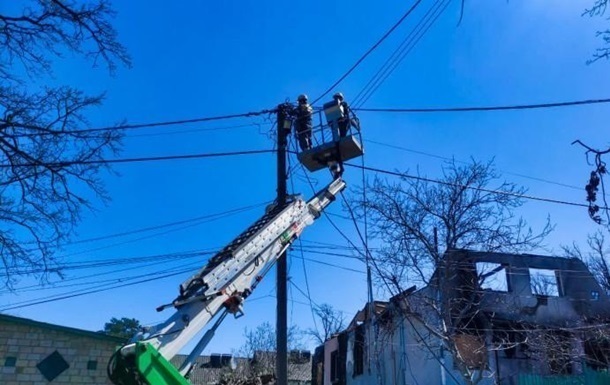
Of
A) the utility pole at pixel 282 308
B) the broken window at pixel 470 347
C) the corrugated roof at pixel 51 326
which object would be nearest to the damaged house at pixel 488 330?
the broken window at pixel 470 347

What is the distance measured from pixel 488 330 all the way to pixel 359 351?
9.50 meters

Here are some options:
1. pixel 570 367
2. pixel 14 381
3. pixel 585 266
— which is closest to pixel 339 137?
pixel 14 381

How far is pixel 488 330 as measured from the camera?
16.2 m

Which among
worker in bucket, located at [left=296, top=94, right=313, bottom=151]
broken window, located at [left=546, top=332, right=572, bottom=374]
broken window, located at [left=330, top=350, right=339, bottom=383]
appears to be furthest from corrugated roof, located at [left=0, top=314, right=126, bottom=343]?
broken window, located at [left=330, top=350, right=339, bottom=383]

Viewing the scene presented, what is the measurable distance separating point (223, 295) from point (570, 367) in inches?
749

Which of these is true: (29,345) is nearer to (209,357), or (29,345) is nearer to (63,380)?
(63,380)

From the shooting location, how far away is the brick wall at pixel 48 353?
13633 mm

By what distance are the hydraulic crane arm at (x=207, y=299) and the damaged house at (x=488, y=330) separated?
248 inches

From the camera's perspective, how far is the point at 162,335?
6.27m

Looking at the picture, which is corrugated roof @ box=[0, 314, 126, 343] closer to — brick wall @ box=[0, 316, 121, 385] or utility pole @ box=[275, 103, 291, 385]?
brick wall @ box=[0, 316, 121, 385]

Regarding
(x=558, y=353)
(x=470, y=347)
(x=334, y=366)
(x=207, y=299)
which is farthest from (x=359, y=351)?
(x=207, y=299)

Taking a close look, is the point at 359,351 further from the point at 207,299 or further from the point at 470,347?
the point at 207,299

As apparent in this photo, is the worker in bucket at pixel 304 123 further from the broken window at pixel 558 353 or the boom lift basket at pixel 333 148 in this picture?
the broken window at pixel 558 353

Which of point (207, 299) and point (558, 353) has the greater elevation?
point (558, 353)
